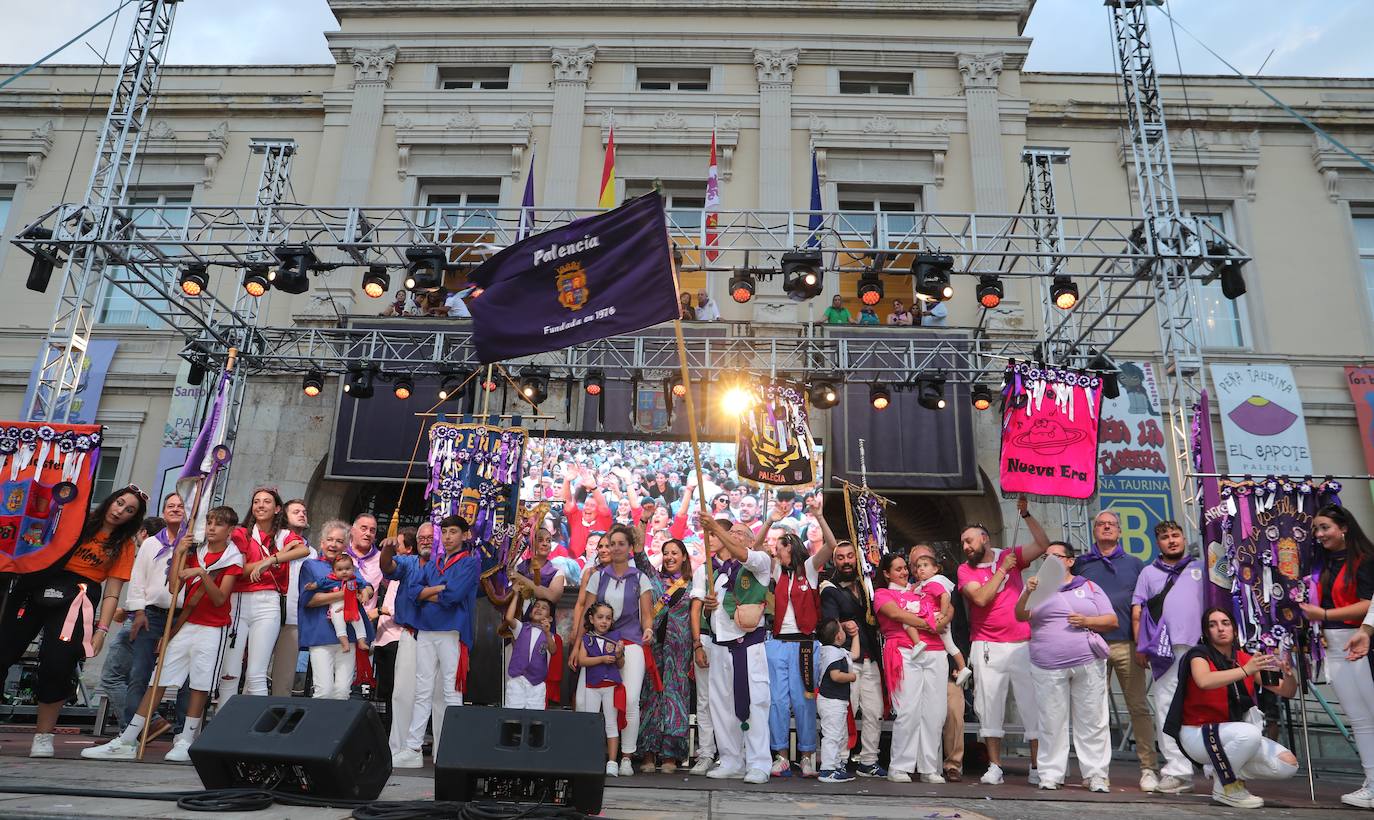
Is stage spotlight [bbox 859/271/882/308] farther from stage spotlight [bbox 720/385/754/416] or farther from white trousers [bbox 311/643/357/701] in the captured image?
white trousers [bbox 311/643/357/701]

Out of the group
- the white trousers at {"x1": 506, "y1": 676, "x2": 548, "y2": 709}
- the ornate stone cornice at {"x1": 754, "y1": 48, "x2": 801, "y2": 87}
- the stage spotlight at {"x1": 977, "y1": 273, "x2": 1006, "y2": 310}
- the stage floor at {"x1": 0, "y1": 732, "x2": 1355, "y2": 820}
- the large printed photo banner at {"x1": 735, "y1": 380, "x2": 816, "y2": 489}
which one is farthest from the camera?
the ornate stone cornice at {"x1": 754, "y1": 48, "x2": 801, "y2": 87}

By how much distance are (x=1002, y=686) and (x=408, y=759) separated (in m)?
4.13

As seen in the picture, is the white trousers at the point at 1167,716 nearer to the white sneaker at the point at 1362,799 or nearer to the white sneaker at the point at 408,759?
the white sneaker at the point at 1362,799

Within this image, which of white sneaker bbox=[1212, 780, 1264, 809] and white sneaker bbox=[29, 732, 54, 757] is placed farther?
white sneaker bbox=[29, 732, 54, 757]

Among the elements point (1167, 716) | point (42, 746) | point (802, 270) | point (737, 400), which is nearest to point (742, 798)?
point (1167, 716)

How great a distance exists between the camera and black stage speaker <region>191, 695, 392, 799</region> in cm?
366

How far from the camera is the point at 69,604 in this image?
19.7 ft

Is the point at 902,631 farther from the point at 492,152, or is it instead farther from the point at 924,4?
the point at 924,4

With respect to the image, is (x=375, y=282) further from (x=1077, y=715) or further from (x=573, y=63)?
(x=1077, y=715)

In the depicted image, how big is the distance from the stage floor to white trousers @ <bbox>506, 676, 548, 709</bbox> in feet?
2.88

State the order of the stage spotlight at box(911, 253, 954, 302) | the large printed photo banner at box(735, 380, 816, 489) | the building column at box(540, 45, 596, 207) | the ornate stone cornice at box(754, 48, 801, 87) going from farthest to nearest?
the ornate stone cornice at box(754, 48, 801, 87) → the building column at box(540, 45, 596, 207) → the large printed photo banner at box(735, 380, 816, 489) → the stage spotlight at box(911, 253, 954, 302)

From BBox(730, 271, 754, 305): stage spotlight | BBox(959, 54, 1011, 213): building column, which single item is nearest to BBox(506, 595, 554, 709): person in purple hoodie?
BBox(730, 271, 754, 305): stage spotlight

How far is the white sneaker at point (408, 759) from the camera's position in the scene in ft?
19.7

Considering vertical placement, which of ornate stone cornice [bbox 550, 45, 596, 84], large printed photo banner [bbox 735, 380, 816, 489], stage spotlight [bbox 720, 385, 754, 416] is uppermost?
ornate stone cornice [bbox 550, 45, 596, 84]
